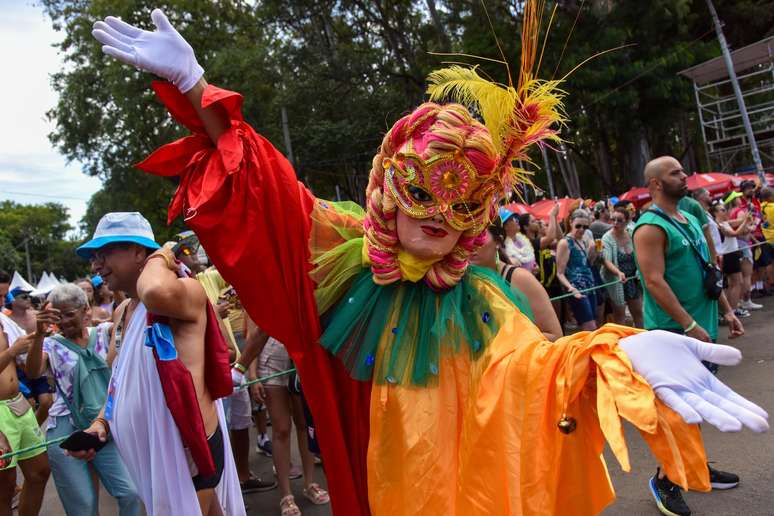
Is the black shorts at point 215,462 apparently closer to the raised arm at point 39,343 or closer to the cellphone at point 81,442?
the cellphone at point 81,442

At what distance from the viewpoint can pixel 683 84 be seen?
669 inches

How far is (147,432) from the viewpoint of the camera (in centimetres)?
258

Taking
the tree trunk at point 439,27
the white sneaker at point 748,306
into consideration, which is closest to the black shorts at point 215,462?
the white sneaker at point 748,306

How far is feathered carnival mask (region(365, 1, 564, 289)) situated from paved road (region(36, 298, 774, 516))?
2308 millimetres

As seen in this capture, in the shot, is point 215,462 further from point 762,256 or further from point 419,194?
point 762,256

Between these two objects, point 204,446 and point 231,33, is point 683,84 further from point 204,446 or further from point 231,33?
point 204,446

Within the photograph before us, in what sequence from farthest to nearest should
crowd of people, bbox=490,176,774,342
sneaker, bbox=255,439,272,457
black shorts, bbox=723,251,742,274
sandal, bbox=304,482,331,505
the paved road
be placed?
1. black shorts, bbox=723,251,742,274
2. crowd of people, bbox=490,176,774,342
3. sneaker, bbox=255,439,272,457
4. sandal, bbox=304,482,331,505
5. the paved road

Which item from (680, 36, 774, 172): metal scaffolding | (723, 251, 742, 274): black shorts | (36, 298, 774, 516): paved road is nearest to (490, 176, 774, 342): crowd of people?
(723, 251, 742, 274): black shorts

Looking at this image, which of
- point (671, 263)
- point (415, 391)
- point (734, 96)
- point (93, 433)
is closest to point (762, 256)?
point (671, 263)

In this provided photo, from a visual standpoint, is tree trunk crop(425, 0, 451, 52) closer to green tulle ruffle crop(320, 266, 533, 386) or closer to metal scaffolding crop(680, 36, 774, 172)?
metal scaffolding crop(680, 36, 774, 172)

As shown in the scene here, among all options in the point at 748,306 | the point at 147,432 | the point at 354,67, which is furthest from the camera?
the point at 354,67

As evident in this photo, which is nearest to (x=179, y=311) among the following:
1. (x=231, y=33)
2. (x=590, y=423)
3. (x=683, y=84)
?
(x=590, y=423)

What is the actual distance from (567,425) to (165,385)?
→ 62.0 inches

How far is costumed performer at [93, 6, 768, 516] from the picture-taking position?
1837 mm
